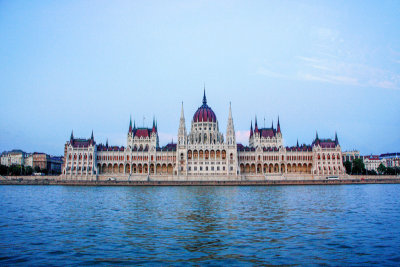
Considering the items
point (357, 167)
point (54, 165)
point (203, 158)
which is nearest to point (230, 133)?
point (203, 158)

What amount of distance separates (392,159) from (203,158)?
88712 millimetres

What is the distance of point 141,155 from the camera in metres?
109

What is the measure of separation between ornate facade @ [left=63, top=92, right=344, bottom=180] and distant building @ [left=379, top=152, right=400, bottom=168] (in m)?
49.4

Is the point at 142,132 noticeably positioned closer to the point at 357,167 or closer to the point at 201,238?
the point at 357,167

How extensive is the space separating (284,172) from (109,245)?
96551mm

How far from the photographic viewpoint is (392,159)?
149 m

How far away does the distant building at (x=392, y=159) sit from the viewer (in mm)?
144375

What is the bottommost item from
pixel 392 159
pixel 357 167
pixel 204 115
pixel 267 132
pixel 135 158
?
pixel 357 167

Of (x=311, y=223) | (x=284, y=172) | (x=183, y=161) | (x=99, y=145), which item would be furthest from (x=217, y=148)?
(x=311, y=223)

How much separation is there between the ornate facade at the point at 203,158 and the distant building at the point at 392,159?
4936cm

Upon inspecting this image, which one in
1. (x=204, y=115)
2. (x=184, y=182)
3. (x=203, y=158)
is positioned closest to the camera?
(x=184, y=182)

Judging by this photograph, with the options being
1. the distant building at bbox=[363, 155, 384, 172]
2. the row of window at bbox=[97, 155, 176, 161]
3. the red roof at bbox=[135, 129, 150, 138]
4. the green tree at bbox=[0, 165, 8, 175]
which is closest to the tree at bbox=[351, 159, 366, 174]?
the distant building at bbox=[363, 155, 384, 172]

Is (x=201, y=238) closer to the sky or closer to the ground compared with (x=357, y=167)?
closer to the ground

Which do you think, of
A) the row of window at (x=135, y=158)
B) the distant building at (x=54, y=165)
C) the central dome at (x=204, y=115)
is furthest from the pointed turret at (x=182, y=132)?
the distant building at (x=54, y=165)
